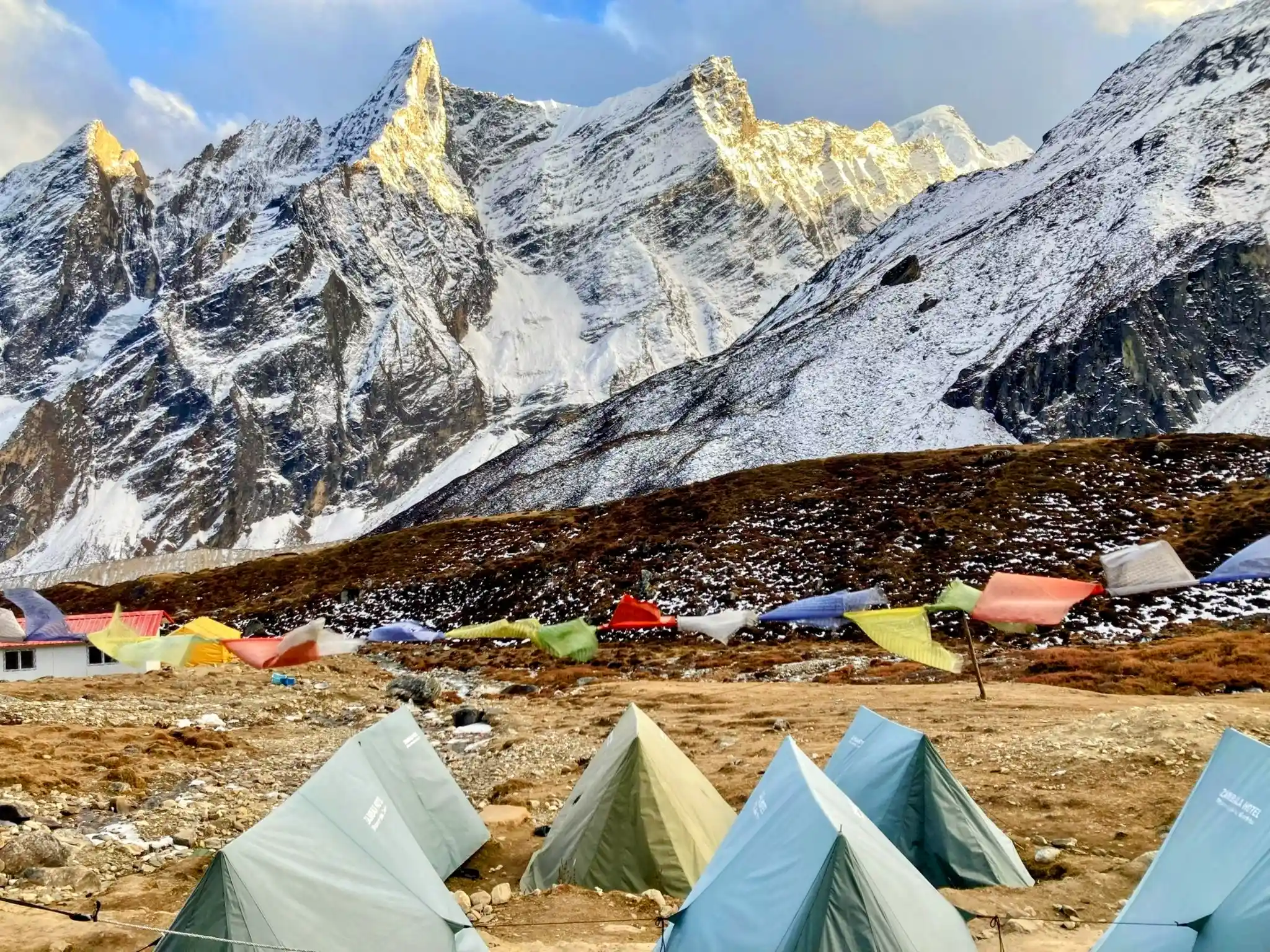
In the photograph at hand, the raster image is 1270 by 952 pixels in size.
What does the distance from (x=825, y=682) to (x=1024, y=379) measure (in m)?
65.0

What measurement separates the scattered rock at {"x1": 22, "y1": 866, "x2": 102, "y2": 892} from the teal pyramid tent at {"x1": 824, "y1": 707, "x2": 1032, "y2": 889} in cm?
929

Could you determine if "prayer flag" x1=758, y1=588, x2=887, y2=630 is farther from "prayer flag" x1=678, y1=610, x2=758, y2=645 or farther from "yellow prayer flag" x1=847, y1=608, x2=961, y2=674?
"prayer flag" x1=678, y1=610, x2=758, y2=645

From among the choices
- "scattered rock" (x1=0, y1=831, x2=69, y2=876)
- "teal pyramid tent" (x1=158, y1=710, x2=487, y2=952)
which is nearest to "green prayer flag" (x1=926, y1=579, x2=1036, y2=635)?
"teal pyramid tent" (x1=158, y1=710, x2=487, y2=952)

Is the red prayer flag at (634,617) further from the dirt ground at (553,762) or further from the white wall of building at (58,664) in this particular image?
the white wall of building at (58,664)

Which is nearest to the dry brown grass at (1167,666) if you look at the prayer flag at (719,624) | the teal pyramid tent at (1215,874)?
the prayer flag at (719,624)

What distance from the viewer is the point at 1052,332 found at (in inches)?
3361

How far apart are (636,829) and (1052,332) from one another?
285 feet

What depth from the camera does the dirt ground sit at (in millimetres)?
9508

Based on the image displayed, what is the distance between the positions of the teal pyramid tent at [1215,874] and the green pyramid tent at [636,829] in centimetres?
457

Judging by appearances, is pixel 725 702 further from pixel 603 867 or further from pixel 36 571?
pixel 36 571

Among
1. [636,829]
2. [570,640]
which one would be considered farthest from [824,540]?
[636,829]

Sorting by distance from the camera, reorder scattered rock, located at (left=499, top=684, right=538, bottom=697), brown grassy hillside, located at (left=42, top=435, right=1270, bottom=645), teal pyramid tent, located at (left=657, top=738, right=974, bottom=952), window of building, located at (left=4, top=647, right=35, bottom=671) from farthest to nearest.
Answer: brown grassy hillside, located at (left=42, top=435, right=1270, bottom=645), window of building, located at (left=4, top=647, right=35, bottom=671), scattered rock, located at (left=499, top=684, right=538, bottom=697), teal pyramid tent, located at (left=657, top=738, right=974, bottom=952)

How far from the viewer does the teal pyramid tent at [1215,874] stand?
6332mm

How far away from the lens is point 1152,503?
133 ft
